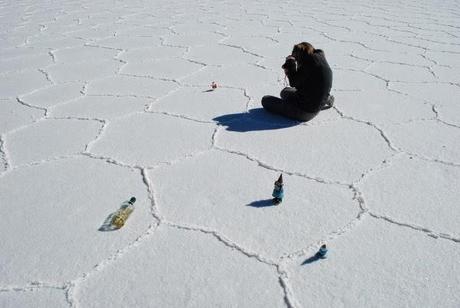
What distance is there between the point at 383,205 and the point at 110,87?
2222 millimetres

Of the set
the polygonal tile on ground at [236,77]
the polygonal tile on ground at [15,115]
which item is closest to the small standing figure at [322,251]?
the polygonal tile on ground at [236,77]

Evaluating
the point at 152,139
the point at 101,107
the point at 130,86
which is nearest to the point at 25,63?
the point at 130,86

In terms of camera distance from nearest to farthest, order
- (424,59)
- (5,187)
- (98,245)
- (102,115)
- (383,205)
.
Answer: (98,245)
(383,205)
(5,187)
(102,115)
(424,59)

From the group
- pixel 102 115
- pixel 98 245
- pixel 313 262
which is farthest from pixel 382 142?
pixel 102 115

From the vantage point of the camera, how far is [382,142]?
7.34 ft

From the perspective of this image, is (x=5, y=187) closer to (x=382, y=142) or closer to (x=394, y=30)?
(x=382, y=142)

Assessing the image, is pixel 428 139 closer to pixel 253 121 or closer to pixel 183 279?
pixel 253 121

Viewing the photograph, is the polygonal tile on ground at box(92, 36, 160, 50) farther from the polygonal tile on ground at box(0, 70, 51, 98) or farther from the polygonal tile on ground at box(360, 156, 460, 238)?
the polygonal tile on ground at box(360, 156, 460, 238)

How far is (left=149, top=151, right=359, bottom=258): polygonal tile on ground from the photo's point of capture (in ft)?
5.10

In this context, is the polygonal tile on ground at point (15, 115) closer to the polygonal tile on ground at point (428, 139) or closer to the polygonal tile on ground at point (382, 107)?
the polygonal tile on ground at point (382, 107)

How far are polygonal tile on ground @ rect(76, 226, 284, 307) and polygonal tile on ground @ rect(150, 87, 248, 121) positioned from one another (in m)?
1.23

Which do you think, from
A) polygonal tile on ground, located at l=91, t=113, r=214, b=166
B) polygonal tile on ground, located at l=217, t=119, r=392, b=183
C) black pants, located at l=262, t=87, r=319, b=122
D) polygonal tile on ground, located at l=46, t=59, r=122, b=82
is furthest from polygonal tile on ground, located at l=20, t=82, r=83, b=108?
black pants, located at l=262, t=87, r=319, b=122

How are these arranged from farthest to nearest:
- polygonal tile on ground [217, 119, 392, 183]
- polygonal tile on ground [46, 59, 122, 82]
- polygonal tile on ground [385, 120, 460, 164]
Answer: polygonal tile on ground [46, 59, 122, 82]
polygonal tile on ground [385, 120, 460, 164]
polygonal tile on ground [217, 119, 392, 183]

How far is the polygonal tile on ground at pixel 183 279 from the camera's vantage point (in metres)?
1.30
